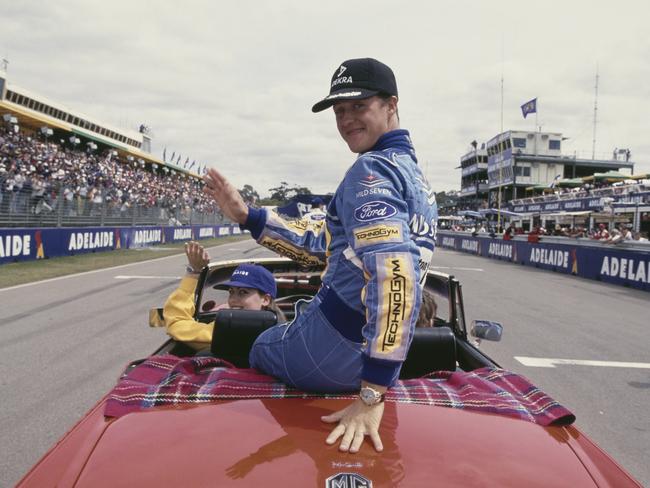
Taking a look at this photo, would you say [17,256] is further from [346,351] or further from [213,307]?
[346,351]

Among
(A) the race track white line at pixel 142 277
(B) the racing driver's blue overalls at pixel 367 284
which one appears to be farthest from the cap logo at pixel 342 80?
(A) the race track white line at pixel 142 277

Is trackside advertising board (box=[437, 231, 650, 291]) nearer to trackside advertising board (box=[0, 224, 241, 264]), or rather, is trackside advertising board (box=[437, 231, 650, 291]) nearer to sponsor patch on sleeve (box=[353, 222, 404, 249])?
sponsor patch on sleeve (box=[353, 222, 404, 249])

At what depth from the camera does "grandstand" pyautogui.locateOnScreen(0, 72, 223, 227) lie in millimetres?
17734

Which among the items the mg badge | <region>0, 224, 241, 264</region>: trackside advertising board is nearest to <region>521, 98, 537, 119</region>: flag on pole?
<region>0, 224, 241, 264</region>: trackside advertising board

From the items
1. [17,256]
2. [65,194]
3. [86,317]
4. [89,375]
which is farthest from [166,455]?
[65,194]

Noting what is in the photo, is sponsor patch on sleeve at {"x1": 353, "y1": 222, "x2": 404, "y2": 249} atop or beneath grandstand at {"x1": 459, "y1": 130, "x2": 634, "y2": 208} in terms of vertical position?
beneath

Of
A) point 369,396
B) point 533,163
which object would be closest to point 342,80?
point 369,396

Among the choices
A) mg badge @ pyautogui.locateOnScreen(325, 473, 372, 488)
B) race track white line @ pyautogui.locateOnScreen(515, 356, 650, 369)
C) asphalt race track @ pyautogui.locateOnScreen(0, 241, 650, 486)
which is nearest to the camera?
mg badge @ pyautogui.locateOnScreen(325, 473, 372, 488)

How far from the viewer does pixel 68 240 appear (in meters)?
18.8

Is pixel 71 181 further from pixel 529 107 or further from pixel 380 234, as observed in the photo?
pixel 529 107

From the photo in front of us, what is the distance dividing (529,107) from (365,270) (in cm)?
4137

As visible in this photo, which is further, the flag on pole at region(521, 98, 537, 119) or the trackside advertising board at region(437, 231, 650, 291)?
the flag on pole at region(521, 98, 537, 119)

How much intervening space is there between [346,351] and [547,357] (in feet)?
17.5

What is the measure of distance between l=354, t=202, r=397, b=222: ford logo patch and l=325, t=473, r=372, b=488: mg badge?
30.2 inches
